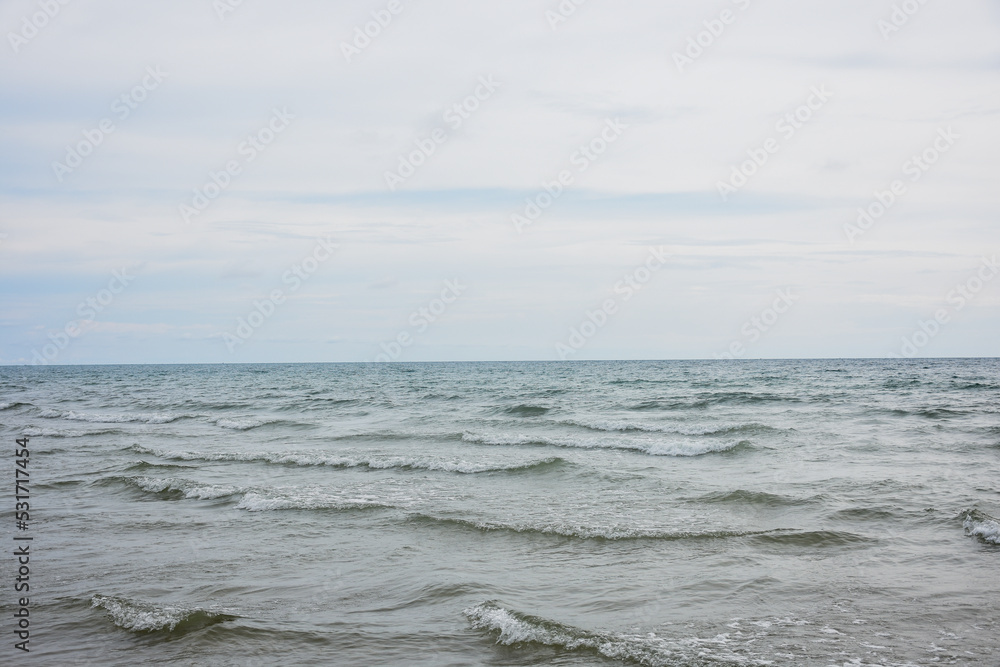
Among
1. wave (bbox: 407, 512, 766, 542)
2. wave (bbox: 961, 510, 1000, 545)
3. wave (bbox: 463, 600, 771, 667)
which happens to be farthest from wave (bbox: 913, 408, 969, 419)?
wave (bbox: 463, 600, 771, 667)

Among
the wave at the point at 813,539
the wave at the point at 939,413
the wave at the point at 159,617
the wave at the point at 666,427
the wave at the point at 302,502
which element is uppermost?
the wave at the point at 159,617

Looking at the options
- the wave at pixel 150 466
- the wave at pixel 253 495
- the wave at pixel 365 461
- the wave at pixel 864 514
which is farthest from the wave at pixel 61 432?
the wave at pixel 864 514

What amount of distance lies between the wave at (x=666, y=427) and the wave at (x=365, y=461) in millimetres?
6898

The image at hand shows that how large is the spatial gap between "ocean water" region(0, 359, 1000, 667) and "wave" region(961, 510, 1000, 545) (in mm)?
63

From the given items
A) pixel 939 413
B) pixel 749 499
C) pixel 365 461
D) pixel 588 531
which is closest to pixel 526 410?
pixel 365 461

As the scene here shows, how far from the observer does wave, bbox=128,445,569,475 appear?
55.6 feet

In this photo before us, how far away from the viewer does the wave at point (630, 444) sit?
62.3ft

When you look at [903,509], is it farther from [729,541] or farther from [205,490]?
[205,490]

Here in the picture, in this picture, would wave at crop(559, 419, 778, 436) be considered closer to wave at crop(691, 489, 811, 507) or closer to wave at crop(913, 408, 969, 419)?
wave at crop(913, 408, 969, 419)

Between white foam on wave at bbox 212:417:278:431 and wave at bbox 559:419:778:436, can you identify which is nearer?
wave at bbox 559:419:778:436

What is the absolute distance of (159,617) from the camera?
7.34 metres

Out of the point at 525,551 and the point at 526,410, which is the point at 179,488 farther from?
the point at 526,410

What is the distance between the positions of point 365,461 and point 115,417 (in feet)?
69.0

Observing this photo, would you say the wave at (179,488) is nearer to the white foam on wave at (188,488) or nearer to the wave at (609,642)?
the white foam on wave at (188,488)
